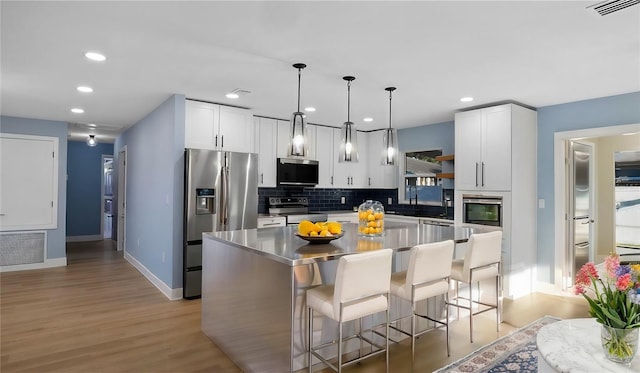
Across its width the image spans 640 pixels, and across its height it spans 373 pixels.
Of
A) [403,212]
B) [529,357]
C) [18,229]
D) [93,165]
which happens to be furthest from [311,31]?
[93,165]

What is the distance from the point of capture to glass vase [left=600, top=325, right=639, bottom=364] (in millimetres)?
1633

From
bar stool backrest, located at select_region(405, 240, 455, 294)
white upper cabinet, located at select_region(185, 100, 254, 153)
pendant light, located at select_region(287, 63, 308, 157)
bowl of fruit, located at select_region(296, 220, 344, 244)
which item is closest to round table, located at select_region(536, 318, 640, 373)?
bar stool backrest, located at select_region(405, 240, 455, 294)

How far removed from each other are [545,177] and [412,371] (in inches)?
135

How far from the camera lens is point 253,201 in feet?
16.1

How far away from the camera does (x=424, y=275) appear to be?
8.95 feet

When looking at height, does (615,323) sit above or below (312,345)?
above

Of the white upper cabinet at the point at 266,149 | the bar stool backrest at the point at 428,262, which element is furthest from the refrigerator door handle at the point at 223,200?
the bar stool backrest at the point at 428,262

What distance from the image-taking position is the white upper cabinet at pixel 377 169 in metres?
6.74

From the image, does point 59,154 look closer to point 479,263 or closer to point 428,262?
point 428,262

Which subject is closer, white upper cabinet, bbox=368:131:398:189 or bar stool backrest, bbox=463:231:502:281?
bar stool backrest, bbox=463:231:502:281

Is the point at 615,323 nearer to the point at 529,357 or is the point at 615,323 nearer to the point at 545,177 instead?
the point at 529,357

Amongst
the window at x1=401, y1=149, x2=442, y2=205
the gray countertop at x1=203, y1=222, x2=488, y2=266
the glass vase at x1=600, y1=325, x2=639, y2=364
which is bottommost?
the glass vase at x1=600, y1=325, x2=639, y2=364

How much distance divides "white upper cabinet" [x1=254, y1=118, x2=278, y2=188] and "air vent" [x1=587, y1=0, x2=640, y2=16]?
4.35m

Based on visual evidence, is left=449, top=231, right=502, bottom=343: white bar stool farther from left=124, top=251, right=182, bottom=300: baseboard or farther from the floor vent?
the floor vent
